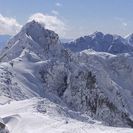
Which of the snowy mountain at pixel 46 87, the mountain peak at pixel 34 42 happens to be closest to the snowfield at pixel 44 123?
the snowy mountain at pixel 46 87

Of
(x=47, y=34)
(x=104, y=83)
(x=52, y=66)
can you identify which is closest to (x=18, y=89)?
(x=52, y=66)

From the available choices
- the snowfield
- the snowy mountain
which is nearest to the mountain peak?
the snowy mountain

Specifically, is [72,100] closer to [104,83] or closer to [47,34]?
[47,34]

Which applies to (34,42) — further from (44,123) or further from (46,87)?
(44,123)

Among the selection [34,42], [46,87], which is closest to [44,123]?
[46,87]

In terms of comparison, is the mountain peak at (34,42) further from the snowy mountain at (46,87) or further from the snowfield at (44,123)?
the snowfield at (44,123)

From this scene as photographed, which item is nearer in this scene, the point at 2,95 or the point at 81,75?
the point at 2,95

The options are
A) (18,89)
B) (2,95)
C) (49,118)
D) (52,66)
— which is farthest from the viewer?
(52,66)

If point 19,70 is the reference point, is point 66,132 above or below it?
below
